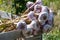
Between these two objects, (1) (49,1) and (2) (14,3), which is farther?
(2) (14,3)

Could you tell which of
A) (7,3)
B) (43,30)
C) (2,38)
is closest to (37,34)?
(43,30)

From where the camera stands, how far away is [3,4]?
3.33 metres

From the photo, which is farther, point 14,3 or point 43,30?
point 14,3

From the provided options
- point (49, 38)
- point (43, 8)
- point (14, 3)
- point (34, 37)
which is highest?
point (43, 8)

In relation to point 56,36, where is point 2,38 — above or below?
above

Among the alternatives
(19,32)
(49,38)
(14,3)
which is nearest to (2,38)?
(19,32)

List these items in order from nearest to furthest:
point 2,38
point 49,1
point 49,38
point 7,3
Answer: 1. point 2,38
2. point 49,38
3. point 49,1
4. point 7,3

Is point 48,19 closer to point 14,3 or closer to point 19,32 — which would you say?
point 19,32

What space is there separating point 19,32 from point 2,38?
2.7 inches

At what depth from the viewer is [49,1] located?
3.25 m

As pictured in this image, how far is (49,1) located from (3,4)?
68cm

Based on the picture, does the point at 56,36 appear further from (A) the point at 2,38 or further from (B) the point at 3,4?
(A) the point at 2,38

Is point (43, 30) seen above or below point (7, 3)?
above

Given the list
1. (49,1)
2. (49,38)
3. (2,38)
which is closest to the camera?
(2,38)
